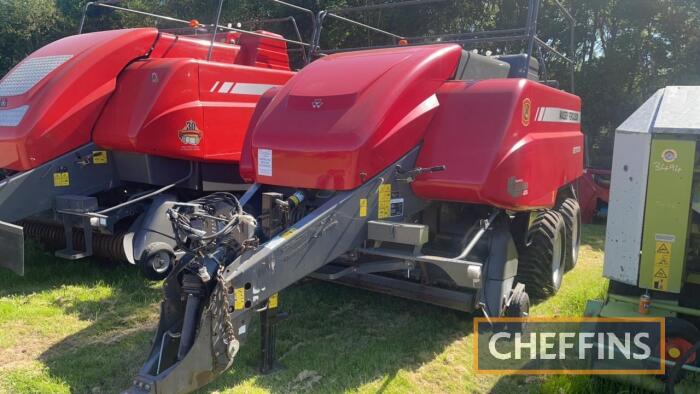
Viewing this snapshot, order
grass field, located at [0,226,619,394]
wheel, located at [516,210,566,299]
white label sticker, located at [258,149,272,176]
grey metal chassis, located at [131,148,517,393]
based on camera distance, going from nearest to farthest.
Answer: grey metal chassis, located at [131,148,517,393], grass field, located at [0,226,619,394], white label sticker, located at [258,149,272,176], wheel, located at [516,210,566,299]

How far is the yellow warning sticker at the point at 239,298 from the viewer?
8.79 ft

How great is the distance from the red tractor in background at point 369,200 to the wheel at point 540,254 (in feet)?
0.52

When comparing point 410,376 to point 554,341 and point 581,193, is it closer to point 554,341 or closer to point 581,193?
point 554,341

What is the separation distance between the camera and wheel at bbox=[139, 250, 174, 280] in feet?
12.8

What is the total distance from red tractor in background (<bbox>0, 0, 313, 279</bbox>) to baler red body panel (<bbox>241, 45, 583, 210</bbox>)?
134 cm

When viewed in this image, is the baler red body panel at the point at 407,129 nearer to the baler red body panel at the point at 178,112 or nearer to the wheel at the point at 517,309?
the wheel at the point at 517,309

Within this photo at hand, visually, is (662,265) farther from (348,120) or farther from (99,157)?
(99,157)

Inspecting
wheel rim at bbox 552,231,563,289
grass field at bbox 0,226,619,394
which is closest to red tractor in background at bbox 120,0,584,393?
grass field at bbox 0,226,619,394

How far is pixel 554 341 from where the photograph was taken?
12.4 feet

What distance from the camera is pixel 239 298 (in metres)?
2.70

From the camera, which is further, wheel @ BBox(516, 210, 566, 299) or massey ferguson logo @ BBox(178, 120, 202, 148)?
massey ferguson logo @ BBox(178, 120, 202, 148)

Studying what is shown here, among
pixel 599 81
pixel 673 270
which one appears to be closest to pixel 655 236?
pixel 673 270

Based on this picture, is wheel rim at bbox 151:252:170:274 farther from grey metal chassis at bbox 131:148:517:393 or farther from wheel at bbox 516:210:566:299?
wheel at bbox 516:210:566:299

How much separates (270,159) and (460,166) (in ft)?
3.68
